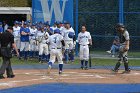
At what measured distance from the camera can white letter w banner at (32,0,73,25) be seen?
26656 mm

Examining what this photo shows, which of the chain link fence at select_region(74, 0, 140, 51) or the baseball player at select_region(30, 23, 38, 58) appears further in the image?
the chain link fence at select_region(74, 0, 140, 51)

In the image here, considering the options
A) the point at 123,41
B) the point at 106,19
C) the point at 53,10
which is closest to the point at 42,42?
the point at 53,10

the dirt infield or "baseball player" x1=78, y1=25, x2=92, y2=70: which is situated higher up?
"baseball player" x1=78, y1=25, x2=92, y2=70

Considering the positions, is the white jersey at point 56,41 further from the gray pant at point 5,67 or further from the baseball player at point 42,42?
the baseball player at point 42,42

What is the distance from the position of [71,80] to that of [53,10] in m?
10.7

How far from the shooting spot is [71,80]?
1684 cm

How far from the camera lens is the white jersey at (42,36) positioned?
23.8 m

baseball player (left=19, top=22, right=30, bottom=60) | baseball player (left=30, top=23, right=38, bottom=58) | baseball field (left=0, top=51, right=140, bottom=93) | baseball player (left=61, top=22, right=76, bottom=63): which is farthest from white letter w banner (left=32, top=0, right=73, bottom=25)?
baseball field (left=0, top=51, right=140, bottom=93)

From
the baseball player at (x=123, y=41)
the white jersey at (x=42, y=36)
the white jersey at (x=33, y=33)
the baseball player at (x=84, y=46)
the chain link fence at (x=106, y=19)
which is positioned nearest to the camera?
the baseball player at (x=123, y=41)

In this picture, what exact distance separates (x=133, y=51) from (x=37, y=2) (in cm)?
873

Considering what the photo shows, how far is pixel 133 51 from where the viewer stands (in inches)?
1287

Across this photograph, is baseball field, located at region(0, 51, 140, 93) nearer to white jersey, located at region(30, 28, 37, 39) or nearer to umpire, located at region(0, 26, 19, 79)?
umpire, located at region(0, 26, 19, 79)

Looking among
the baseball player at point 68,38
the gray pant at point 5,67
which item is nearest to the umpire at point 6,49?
the gray pant at point 5,67

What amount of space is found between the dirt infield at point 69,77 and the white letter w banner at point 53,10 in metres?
6.55
